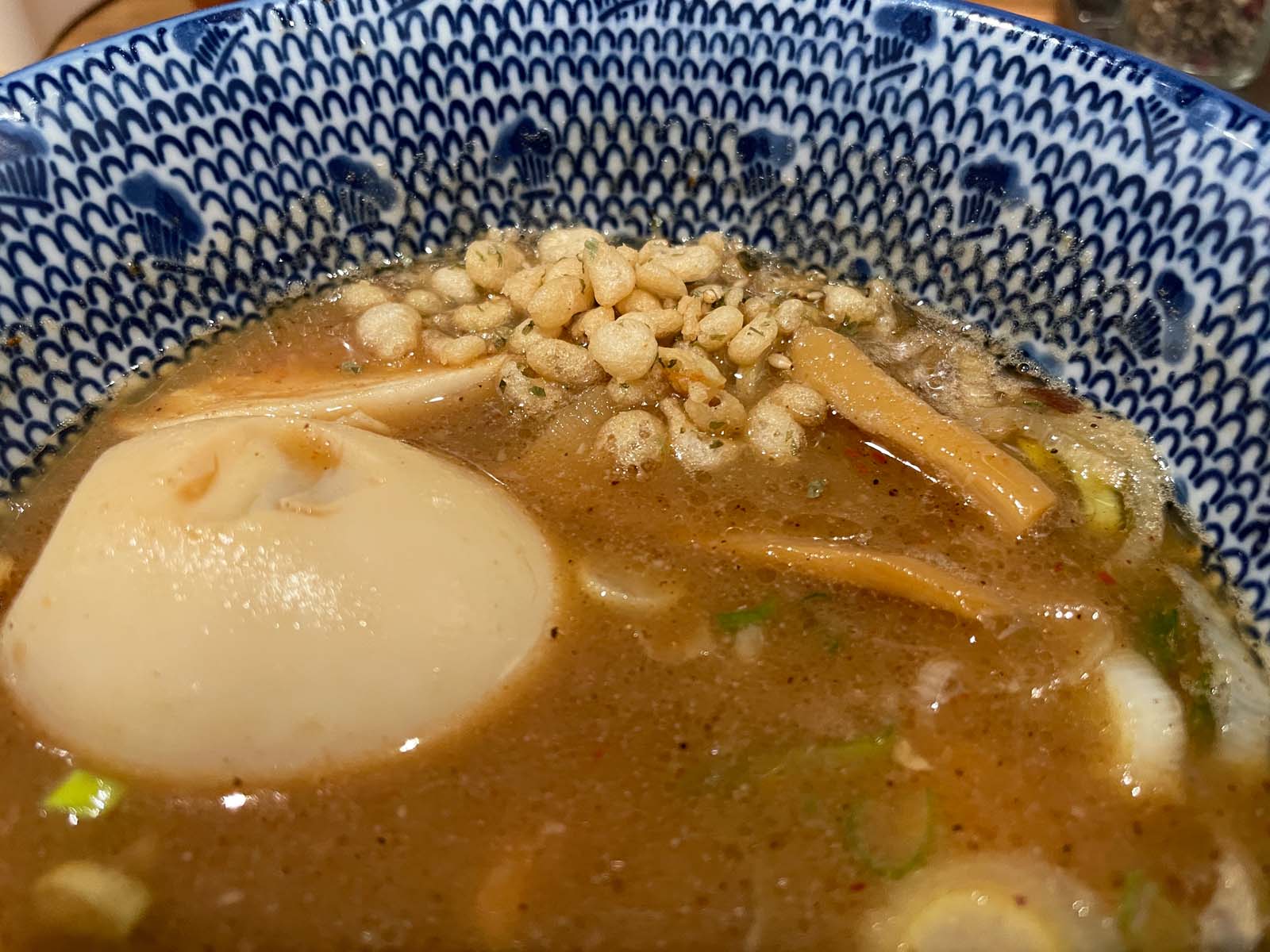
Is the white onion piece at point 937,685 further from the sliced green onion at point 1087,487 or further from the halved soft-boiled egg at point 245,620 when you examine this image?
the halved soft-boiled egg at point 245,620

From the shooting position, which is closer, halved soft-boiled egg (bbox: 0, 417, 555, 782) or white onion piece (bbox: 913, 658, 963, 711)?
halved soft-boiled egg (bbox: 0, 417, 555, 782)

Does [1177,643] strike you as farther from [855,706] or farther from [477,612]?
[477,612]

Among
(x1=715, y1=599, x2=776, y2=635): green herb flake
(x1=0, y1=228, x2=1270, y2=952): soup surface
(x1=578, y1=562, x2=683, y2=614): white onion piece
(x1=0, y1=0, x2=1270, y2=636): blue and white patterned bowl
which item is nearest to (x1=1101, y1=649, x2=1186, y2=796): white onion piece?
(x1=0, y1=228, x2=1270, y2=952): soup surface

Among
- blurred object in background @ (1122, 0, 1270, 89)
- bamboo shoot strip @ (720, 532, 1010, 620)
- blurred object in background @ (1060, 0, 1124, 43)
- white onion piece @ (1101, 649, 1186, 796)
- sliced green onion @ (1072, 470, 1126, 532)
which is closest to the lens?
white onion piece @ (1101, 649, 1186, 796)

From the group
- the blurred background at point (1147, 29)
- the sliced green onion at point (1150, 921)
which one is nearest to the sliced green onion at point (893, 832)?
the sliced green onion at point (1150, 921)

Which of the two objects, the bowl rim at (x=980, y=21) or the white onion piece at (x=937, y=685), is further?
the bowl rim at (x=980, y=21)

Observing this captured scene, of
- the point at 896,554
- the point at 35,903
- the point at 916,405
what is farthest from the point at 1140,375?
the point at 35,903

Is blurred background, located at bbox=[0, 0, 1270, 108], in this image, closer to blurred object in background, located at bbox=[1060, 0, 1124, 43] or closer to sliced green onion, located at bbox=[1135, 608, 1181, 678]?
blurred object in background, located at bbox=[1060, 0, 1124, 43]

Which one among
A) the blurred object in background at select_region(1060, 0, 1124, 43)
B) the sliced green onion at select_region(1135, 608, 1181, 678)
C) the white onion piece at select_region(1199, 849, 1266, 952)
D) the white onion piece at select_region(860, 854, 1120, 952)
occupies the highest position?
the blurred object in background at select_region(1060, 0, 1124, 43)

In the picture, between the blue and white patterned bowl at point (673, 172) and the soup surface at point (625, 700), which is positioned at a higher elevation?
the blue and white patterned bowl at point (673, 172)
